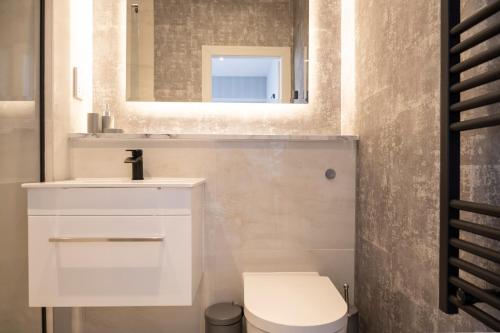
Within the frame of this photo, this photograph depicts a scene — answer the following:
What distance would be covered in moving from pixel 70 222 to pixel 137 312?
2.25ft

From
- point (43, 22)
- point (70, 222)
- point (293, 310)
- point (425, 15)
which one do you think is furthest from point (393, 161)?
point (43, 22)

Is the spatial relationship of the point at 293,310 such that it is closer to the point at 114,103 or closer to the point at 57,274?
the point at 57,274

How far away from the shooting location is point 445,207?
2.61ft

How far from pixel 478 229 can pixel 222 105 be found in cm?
135

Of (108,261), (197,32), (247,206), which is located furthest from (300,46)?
(108,261)

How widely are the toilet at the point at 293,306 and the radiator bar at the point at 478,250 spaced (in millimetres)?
452

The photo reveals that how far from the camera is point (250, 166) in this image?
1.58m

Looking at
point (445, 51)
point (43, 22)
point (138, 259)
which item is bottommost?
point (138, 259)

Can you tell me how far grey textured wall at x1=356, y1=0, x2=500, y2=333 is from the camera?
0.90 m

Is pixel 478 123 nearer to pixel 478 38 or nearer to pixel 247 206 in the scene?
pixel 478 38

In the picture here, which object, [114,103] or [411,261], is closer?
[411,261]

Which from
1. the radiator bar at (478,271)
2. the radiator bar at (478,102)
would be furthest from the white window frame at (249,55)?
the radiator bar at (478,271)

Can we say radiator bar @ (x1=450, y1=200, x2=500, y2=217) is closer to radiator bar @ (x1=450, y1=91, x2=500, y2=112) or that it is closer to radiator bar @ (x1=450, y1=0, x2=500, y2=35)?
Answer: radiator bar @ (x1=450, y1=91, x2=500, y2=112)

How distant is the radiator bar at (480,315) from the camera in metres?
0.62
